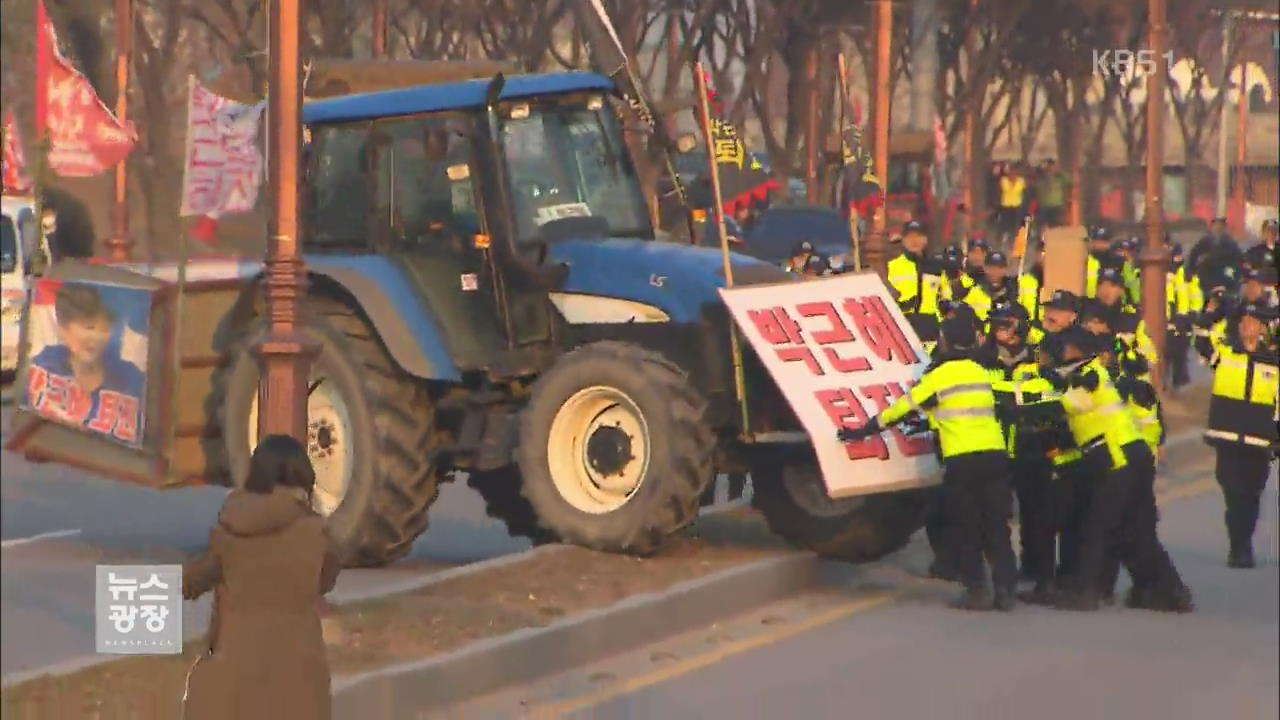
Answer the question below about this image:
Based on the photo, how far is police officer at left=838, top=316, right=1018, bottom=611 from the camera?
14.3 m

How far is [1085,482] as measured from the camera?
48.8 ft

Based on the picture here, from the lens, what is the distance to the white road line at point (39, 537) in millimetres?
17938

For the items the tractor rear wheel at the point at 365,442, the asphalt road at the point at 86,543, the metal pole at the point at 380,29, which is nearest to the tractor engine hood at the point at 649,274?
the tractor rear wheel at the point at 365,442

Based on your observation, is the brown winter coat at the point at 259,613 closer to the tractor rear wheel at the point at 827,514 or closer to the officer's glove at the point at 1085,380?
the officer's glove at the point at 1085,380

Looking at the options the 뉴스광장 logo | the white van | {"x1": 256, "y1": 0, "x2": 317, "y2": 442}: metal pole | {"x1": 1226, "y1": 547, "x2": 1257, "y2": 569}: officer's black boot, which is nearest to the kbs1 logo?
the white van

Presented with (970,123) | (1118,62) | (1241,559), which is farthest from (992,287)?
(970,123)

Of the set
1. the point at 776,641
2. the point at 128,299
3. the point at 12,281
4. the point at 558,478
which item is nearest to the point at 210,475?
the point at 128,299

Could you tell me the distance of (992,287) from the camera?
19.9 meters

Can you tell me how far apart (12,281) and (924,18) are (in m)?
15.6

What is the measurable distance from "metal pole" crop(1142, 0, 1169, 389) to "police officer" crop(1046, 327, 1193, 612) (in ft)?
30.6

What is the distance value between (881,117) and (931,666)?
829cm

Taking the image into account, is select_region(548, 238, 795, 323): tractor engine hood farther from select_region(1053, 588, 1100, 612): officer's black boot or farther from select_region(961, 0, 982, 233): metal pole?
select_region(961, 0, 982, 233): metal pole

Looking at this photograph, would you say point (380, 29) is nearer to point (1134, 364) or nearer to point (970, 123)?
point (1134, 364)

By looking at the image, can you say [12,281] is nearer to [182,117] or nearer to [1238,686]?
[182,117]
